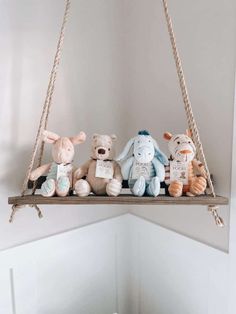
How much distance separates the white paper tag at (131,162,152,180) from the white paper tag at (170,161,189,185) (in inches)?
3.0

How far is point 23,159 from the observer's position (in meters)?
1.04

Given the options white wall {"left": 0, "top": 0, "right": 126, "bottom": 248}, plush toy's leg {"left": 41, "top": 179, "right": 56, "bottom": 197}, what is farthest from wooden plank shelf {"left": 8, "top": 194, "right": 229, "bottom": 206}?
white wall {"left": 0, "top": 0, "right": 126, "bottom": 248}

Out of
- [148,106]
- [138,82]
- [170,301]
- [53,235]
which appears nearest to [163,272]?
[170,301]

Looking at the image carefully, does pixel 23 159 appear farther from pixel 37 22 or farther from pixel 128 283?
pixel 128 283

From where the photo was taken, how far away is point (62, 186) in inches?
32.6

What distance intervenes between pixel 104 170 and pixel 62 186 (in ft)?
0.46

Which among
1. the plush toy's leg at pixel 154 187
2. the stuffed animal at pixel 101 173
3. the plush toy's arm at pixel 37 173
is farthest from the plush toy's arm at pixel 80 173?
the plush toy's leg at pixel 154 187

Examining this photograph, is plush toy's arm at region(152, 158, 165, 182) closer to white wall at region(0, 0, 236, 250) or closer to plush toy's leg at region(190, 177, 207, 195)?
plush toy's leg at region(190, 177, 207, 195)

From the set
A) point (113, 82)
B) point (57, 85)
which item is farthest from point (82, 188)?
point (113, 82)

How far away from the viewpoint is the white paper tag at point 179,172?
0.84m

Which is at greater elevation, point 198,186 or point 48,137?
point 48,137

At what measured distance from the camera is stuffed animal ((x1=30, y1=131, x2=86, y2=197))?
2.72 feet

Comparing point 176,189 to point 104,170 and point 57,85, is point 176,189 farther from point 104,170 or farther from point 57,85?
point 57,85

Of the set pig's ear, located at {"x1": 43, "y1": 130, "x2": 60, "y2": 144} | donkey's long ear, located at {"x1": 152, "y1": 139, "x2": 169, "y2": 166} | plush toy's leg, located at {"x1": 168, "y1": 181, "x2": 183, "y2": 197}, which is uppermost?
pig's ear, located at {"x1": 43, "y1": 130, "x2": 60, "y2": 144}
